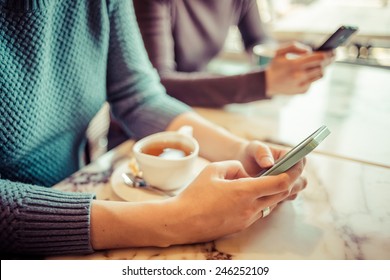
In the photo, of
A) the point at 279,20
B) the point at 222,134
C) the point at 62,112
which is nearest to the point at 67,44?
the point at 62,112

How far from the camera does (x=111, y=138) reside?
43.9 inches

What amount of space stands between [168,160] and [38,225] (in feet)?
0.66

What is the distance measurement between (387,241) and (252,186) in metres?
0.21

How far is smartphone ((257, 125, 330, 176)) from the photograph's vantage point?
1.50ft

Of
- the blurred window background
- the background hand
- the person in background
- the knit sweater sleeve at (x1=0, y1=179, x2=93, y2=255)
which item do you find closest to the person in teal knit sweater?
the knit sweater sleeve at (x1=0, y1=179, x2=93, y2=255)

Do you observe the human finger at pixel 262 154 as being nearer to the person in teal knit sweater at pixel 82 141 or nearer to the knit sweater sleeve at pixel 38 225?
the person in teal knit sweater at pixel 82 141

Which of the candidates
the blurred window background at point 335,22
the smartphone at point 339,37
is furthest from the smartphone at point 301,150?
the blurred window background at point 335,22

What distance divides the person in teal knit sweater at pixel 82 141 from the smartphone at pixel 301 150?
1 centimetres

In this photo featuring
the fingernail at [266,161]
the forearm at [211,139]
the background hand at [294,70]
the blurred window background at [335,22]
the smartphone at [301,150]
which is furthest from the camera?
the blurred window background at [335,22]

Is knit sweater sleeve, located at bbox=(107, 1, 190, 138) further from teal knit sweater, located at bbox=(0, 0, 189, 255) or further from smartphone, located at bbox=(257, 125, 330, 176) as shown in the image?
smartphone, located at bbox=(257, 125, 330, 176)

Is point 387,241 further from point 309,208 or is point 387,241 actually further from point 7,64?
point 7,64

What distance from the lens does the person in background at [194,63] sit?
→ 0.96m

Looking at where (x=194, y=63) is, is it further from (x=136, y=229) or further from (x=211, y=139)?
(x=136, y=229)

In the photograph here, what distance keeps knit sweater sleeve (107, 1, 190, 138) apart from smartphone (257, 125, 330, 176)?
0.33 m
